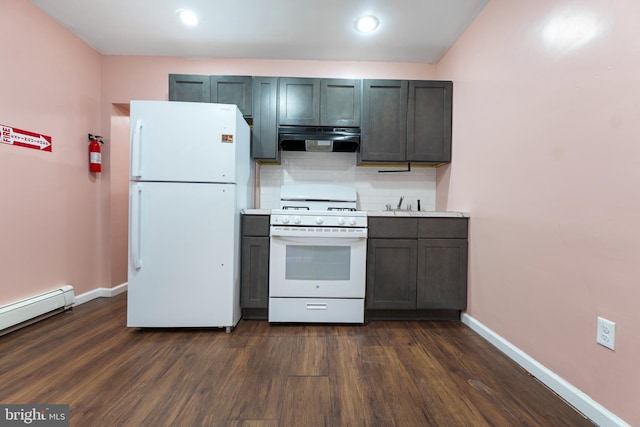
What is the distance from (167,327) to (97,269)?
54.1 inches

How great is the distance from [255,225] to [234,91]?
4.36 ft

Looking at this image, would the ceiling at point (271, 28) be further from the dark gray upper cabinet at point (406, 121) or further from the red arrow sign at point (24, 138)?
the red arrow sign at point (24, 138)

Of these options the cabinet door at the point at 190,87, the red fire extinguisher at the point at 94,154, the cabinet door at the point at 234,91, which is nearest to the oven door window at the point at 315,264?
the cabinet door at the point at 234,91

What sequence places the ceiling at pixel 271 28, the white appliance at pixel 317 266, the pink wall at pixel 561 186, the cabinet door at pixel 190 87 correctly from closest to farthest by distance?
the pink wall at pixel 561 186 → the ceiling at pixel 271 28 → the white appliance at pixel 317 266 → the cabinet door at pixel 190 87

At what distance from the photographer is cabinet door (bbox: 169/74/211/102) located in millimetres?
2504

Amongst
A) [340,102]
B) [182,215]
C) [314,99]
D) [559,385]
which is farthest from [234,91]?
[559,385]

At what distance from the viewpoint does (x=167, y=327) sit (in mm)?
2021

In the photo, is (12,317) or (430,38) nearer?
(12,317)

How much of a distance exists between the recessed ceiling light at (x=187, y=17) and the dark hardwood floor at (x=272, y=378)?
255 centimetres

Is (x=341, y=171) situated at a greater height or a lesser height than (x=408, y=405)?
greater

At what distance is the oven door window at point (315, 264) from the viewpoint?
219cm

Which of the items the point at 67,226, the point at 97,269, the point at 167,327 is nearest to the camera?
the point at 167,327

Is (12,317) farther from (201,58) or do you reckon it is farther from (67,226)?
(201,58)

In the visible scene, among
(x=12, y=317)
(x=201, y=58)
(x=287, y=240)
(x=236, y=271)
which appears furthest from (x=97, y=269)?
(x=201, y=58)
